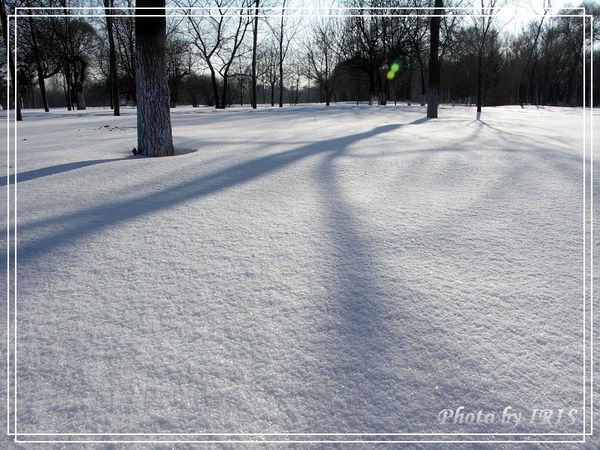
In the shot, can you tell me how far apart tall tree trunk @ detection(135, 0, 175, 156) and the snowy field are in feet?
5.51

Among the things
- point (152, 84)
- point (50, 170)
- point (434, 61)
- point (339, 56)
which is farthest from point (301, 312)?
point (339, 56)

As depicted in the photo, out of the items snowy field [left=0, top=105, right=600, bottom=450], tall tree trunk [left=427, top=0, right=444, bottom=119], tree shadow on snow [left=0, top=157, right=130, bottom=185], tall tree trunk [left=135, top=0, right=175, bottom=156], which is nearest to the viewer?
snowy field [left=0, top=105, right=600, bottom=450]

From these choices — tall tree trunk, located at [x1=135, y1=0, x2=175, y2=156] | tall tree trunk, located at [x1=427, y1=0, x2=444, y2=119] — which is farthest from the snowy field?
tall tree trunk, located at [x1=427, y1=0, x2=444, y2=119]

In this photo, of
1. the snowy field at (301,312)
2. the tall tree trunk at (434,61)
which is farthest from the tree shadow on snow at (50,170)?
the tall tree trunk at (434,61)

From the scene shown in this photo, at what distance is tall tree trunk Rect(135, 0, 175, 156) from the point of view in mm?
4395

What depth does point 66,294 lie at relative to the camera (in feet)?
5.13

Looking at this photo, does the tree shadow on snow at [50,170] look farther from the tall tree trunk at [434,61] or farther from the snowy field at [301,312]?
the tall tree trunk at [434,61]

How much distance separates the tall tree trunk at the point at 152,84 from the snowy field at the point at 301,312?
1.68 metres

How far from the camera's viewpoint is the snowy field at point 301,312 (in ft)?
3.35

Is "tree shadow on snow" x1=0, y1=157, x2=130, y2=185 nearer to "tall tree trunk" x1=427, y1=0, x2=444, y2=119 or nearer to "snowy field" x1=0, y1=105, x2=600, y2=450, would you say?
"snowy field" x1=0, y1=105, x2=600, y2=450

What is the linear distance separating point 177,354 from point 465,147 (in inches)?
182

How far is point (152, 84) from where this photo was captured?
14.8ft

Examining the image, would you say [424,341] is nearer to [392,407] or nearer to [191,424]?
[392,407]

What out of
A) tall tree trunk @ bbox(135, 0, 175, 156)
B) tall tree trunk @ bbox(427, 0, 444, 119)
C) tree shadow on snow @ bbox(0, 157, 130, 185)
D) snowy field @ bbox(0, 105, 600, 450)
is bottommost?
snowy field @ bbox(0, 105, 600, 450)
